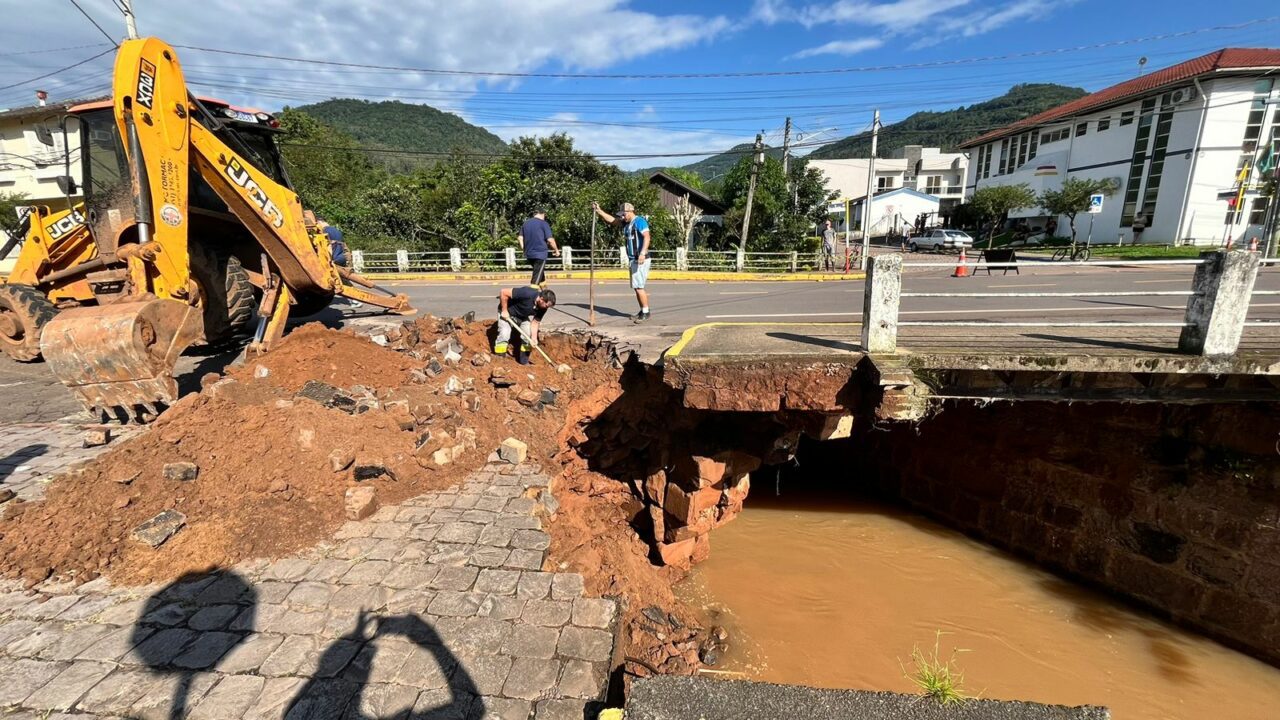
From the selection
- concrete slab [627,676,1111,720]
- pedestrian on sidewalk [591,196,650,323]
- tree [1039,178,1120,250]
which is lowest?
concrete slab [627,676,1111,720]

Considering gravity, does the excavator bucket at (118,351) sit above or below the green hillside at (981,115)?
below

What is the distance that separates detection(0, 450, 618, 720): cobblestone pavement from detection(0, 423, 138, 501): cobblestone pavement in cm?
160

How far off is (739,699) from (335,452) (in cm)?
387

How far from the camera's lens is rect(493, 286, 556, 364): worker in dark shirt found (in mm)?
6875

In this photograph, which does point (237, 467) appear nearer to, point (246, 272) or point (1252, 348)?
point (246, 272)

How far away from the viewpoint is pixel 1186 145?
2519cm

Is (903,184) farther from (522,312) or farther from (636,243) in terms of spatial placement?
(522,312)

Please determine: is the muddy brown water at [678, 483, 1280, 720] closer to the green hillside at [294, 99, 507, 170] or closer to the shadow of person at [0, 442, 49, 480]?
the shadow of person at [0, 442, 49, 480]

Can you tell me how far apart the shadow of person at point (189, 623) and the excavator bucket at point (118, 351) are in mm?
2567

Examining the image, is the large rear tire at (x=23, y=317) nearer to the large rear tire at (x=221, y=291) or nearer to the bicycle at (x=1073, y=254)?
the large rear tire at (x=221, y=291)

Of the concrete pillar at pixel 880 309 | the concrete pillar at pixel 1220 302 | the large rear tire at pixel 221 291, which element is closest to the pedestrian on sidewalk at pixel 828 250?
the concrete pillar at pixel 1220 302

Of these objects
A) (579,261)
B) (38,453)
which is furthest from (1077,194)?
(38,453)

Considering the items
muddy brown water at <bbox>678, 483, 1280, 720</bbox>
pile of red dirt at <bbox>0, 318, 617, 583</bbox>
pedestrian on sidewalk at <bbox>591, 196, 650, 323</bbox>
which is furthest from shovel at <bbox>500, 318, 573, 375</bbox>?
muddy brown water at <bbox>678, 483, 1280, 720</bbox>

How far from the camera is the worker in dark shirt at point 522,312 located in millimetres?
6875
